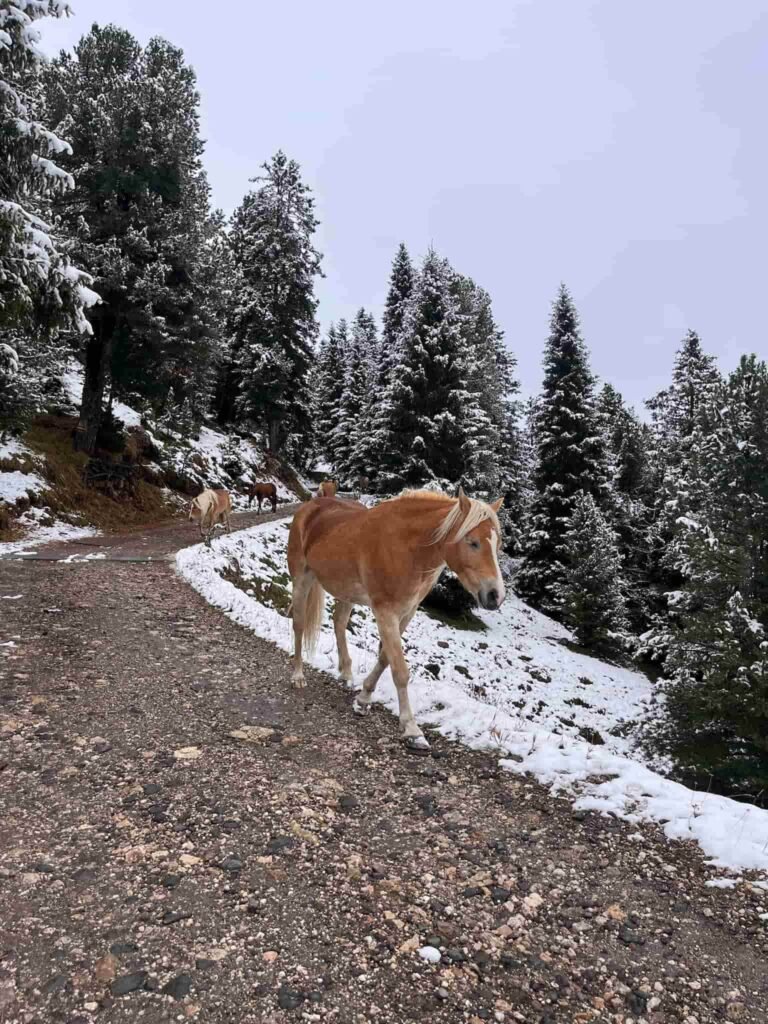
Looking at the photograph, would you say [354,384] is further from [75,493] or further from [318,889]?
[318,889]

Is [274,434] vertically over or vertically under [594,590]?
over

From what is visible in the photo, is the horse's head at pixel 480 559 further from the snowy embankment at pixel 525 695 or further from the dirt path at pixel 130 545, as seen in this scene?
the dirt path at pixel 130 545

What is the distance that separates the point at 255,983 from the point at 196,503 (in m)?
16.4

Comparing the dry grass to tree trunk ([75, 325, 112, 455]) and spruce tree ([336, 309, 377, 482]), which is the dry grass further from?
spruce tree ([336, 309, 377, 482])

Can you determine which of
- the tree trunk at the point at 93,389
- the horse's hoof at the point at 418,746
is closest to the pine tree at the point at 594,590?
the horse's hoof at the point at 418,746

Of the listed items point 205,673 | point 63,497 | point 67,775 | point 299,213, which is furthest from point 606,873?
point 299,213

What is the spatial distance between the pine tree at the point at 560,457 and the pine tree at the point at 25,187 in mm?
21653

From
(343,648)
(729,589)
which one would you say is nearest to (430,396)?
(729,589)

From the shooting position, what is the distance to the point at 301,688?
693 centimetres

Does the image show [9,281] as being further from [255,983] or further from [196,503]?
[255,983]

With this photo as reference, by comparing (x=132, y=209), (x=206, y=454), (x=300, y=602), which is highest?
(x=132, y=209)

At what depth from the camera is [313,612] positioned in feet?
24.3

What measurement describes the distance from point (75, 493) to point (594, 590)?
19.4m

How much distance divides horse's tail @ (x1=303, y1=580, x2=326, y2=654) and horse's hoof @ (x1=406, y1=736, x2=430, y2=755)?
2277 millimetres
